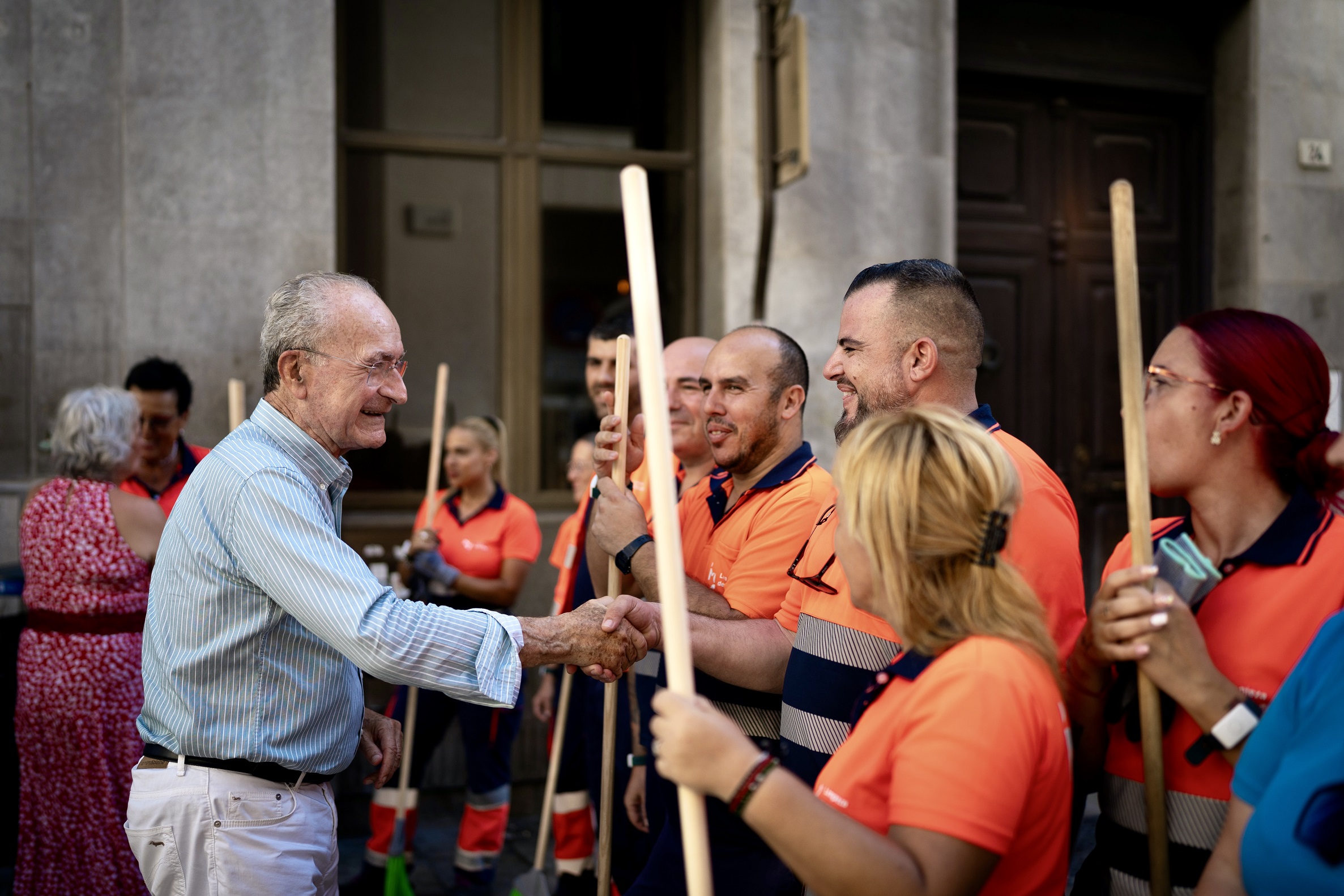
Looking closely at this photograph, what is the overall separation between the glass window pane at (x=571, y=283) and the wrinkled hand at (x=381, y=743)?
3604mm

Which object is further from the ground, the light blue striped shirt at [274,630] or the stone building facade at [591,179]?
the stone building facade at [591,179]

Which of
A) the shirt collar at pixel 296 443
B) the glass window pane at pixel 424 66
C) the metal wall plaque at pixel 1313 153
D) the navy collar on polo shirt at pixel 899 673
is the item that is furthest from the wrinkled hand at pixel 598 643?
the metal wall plaque at pixel 1313 153

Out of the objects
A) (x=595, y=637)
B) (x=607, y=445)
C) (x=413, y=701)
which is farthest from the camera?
(x=413, y=701)

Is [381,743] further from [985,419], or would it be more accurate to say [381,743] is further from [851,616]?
[985,419]

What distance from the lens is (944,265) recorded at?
2766 millimetres

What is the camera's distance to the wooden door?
23.8 feet

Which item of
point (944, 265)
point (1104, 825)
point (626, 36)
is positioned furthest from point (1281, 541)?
point (626, 36)

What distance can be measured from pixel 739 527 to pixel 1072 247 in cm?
519

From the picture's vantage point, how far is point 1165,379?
2020 millimetres

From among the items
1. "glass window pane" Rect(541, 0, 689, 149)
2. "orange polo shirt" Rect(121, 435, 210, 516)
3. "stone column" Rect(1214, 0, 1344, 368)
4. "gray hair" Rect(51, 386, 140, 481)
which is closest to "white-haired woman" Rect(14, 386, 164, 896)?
"gray hair" Rect(51, 386, 140, 481)

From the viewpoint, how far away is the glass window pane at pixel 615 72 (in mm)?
6457

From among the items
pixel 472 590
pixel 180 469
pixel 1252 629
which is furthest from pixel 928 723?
pixel 180 469

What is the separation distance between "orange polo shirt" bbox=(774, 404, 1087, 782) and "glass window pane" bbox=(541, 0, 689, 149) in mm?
4519

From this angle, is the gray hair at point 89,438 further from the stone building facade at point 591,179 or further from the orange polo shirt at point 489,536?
the orange polo shirt at point 489,536
